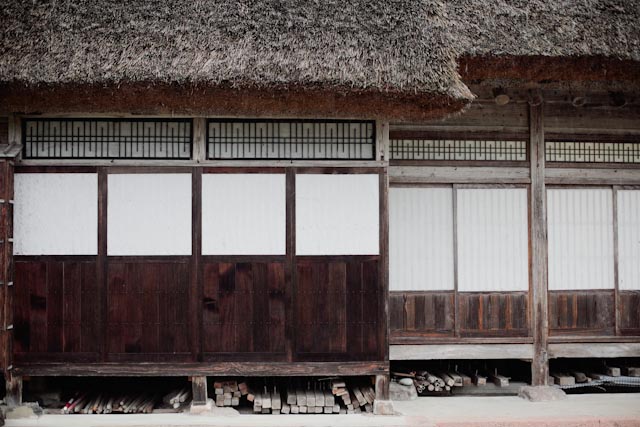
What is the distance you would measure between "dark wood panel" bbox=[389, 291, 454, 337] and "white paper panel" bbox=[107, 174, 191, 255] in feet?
8.72

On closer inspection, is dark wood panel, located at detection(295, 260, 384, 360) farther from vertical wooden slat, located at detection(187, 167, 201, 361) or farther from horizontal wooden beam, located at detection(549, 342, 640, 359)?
horizontal wooden beam, located at detection(549, 342, 640, 359)

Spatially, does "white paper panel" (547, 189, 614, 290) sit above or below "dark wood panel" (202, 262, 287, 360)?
above

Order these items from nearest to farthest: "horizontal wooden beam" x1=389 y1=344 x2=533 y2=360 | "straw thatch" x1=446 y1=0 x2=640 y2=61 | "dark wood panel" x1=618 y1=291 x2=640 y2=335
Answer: "straw thatch" x1=446 y1=0 x2=640 y2=61, "horizontal wooden beam" x1=389 y1=344 x2=533 y2=360, "dark wood panel" x1=618 y1=291 x2=640 y2=335

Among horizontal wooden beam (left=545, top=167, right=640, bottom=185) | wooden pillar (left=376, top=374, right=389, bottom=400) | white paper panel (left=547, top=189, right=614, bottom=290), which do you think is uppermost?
horizontal wooden beam (left=545, top=167, right=640, bottom=185)

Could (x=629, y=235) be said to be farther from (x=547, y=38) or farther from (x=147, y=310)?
(x=147, y=310)

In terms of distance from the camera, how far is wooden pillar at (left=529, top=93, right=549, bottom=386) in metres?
7.10

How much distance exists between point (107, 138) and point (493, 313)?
5130 mm

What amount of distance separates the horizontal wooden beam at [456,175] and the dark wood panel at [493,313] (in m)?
1.43

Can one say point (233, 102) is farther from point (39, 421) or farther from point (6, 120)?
point (39, 421)

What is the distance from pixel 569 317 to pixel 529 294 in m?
0.62

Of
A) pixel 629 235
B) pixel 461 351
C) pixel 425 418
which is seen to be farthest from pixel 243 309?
pixel 629 235

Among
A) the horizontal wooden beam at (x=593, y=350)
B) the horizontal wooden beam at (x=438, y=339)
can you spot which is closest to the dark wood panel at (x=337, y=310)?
the horizontal wooden beam at (x=438, y=339)

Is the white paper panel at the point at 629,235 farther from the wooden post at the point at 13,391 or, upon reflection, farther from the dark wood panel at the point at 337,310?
the wooden post at the point at 13,391

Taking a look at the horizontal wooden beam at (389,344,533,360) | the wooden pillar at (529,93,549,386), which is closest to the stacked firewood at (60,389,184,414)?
the horizontal wooden beam at (389,344,533,360)
